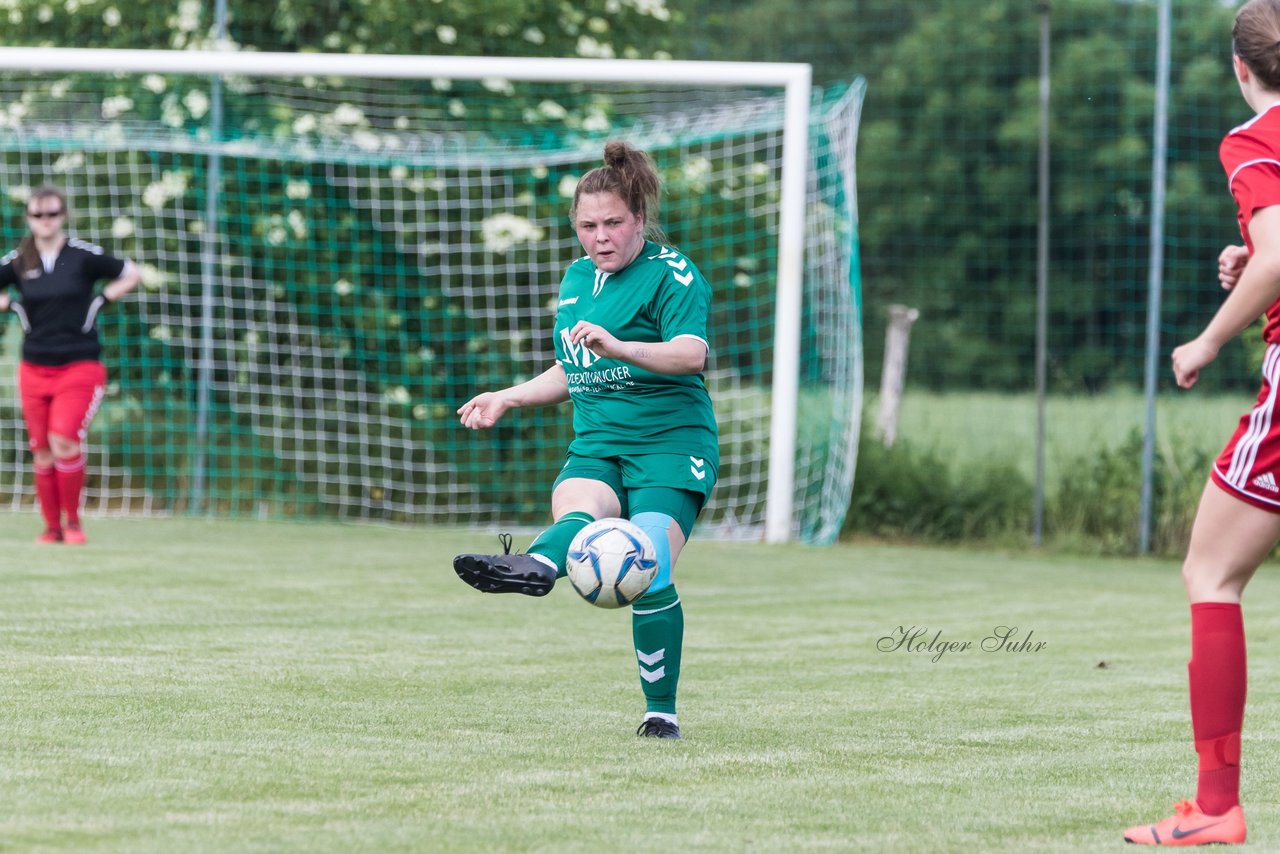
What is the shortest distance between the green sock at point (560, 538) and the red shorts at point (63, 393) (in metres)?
6.14

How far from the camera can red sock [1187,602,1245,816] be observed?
12.6 ft

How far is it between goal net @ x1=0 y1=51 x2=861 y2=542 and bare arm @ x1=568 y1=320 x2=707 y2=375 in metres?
8.09

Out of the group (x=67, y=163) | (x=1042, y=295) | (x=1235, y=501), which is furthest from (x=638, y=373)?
(x=67, y=163)

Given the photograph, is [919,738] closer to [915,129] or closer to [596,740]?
[596,740]

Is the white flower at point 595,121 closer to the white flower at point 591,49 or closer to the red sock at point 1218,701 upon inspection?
the white flower at point 591,49

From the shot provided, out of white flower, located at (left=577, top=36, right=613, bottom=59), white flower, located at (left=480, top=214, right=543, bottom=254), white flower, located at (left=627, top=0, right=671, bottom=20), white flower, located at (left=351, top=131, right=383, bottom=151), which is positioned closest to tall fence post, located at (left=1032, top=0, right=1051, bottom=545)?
white flower, located at (left=480, top=214, right=543, bottom=254)

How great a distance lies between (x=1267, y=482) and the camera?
3.73 meters

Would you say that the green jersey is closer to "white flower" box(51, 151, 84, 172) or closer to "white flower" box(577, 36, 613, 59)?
"white flower" box(51, 151, 84, 172)

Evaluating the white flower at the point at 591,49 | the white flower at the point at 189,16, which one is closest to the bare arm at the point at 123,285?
the white flower at the point at 189,16

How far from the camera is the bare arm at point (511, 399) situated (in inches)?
199

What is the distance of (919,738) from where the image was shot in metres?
5.16

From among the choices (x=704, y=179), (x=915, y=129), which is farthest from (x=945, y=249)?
(x=704, y=179)

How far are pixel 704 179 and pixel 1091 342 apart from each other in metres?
16.2

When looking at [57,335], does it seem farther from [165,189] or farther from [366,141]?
[366,141]
